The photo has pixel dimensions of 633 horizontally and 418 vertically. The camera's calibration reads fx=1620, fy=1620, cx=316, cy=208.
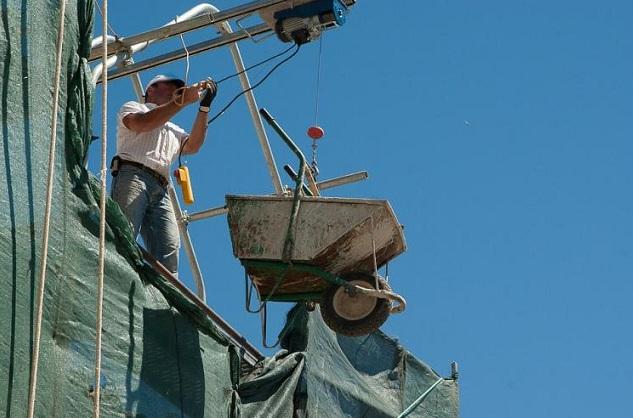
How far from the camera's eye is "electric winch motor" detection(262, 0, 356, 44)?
964cm

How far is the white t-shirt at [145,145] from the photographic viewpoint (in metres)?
9.02

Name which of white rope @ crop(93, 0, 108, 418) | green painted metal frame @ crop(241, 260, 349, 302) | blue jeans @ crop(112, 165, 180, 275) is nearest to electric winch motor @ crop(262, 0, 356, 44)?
blue jeans @ crop(112, 165, 180, 275)

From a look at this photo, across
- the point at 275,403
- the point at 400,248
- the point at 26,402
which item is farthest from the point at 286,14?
the point at 26,402

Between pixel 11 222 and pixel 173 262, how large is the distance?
2.47 meters

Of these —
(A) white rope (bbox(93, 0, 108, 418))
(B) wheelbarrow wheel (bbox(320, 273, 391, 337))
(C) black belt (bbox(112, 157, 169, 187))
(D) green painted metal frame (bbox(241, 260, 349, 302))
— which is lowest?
(A) white rope (bbox(93, 0, 108, 418))

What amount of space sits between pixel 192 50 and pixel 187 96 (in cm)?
162

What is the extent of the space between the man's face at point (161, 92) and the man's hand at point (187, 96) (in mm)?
456

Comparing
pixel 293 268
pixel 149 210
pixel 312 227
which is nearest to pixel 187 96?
pixel 149 210

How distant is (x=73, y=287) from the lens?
280 inches

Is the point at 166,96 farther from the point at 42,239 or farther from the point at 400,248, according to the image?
the point at 42,239

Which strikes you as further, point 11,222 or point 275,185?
point 275,185

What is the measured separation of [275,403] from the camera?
31.2 feet

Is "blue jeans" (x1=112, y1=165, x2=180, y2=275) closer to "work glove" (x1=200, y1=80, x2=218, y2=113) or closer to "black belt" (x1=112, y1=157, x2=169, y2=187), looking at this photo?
"black belt" (x1=112, y1=157, x2=169, y2=187)

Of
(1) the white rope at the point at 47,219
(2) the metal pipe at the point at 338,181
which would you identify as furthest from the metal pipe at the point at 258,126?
(1) the white rope at the point at 47,219
